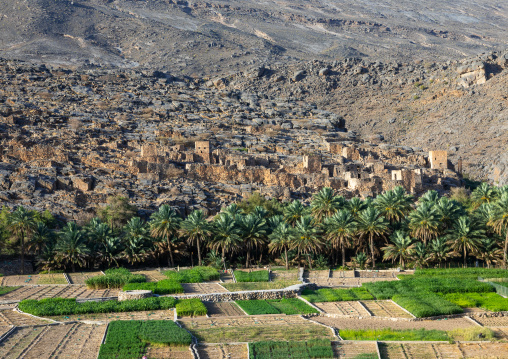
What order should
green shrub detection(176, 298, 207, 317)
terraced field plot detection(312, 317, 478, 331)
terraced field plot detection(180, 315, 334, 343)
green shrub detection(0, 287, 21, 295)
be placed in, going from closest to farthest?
terraced field plot detection(180, 315, 334, 343), terraced field plot detection(312, 317, 478, 331), green shrub detection(176, 298, 207, 317), green shrub detection(0, 287, 21, 295)

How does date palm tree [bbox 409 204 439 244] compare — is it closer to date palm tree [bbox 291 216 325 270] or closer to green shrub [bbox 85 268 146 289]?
date palm tree [bbox 291 216 325 270]

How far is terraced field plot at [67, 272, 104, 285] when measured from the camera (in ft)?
116

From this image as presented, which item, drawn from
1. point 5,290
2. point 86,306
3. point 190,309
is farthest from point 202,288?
point 5,290

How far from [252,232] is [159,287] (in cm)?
935

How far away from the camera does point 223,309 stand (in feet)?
102

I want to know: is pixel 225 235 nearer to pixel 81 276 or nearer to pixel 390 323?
pixel 81 276

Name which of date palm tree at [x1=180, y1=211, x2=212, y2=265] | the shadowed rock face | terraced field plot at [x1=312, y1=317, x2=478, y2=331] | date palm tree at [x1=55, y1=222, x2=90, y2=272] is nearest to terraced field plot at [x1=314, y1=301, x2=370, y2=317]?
terraced field plot at [x1=312, y1=317, x2=478, y2=331]

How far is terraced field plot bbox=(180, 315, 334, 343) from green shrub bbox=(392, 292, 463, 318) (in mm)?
5033

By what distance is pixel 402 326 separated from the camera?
28.6 m

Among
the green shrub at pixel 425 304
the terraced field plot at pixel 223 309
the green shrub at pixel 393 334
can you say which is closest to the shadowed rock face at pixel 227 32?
the terraced field plot at pixel 223 309

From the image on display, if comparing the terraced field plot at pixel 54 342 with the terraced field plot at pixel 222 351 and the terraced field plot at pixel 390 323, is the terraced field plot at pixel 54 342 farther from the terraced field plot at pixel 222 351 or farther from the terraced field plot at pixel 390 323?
the terraced field plot at pixel 390 323

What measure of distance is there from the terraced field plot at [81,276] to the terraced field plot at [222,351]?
12683 millimetres

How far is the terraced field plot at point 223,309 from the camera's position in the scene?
3002cm

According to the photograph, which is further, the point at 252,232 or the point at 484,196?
the point at 484,196
